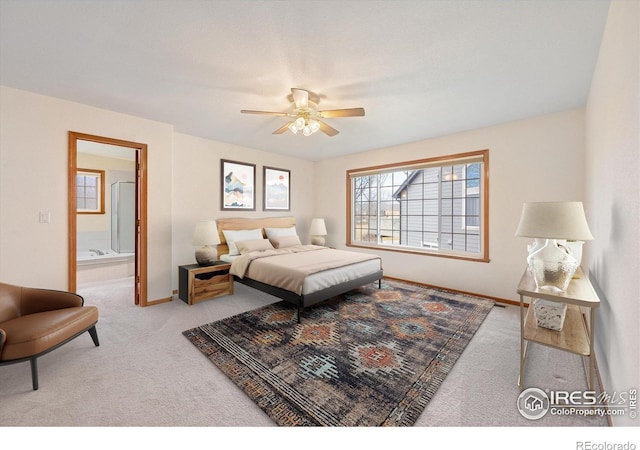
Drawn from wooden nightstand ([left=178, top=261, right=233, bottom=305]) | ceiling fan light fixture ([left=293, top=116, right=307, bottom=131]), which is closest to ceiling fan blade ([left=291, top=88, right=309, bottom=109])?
ceiling fan light fixture ([left=293, top=116, right=307, bottom=131])

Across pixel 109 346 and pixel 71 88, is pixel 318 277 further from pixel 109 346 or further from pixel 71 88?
pixel 71 88

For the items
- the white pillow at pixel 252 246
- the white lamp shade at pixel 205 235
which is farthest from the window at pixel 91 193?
the white pillow at pixel 252 246

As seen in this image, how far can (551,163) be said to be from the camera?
312 centimetres

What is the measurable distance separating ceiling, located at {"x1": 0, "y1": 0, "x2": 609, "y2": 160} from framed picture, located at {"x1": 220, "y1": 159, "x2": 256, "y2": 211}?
141 centimetres

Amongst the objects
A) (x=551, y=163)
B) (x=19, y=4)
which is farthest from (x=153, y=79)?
(x=551, y=163)

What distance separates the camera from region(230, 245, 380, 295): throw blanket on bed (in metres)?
2.90

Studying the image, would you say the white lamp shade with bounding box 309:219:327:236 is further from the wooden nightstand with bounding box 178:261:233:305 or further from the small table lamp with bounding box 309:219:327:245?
the wooden nightstand with bounding box 178:261:233:305

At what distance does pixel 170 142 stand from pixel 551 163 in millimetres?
5139

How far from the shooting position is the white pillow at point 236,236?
4.17 metres

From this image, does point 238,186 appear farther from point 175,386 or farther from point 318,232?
point 175,386

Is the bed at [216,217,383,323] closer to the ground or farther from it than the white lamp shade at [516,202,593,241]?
closer to the ground

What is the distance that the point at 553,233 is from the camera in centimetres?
157

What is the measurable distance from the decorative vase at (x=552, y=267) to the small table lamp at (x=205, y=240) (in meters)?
3.58

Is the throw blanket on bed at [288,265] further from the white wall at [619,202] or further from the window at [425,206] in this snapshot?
the white wall at [619,202]
